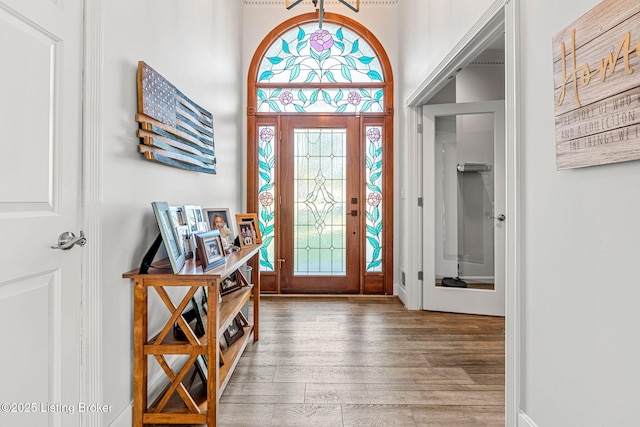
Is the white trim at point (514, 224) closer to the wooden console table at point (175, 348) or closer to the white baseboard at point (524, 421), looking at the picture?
the white baseboard at point (524, 421)

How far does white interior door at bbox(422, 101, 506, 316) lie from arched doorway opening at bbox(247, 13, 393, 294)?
2.13 feet

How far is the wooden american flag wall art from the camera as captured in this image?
1812 mm

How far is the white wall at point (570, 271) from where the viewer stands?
3.53 feet

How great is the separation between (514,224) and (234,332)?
1.90 m

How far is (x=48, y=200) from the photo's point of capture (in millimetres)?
1235

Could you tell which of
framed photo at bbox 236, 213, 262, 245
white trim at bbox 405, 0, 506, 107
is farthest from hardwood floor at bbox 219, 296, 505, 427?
white trim at bbox 405, 0, 506, 107

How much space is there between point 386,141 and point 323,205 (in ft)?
3.49

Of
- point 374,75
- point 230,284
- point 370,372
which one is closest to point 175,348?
point 230,284

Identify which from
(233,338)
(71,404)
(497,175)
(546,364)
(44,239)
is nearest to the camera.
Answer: (44,239)

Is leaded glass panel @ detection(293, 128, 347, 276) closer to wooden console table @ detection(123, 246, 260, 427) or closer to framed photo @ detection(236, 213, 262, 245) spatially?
framed photo @ detection(236, 213, 262, 245)

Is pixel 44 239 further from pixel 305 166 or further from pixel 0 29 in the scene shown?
pixel 305 166

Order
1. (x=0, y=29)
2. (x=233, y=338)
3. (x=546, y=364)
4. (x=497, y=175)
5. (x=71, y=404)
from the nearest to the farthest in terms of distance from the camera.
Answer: (x=0, y=29) → (x=71, y=404) → (x=546, y=364) → (x=233, y=338) → (x=497, y=175)

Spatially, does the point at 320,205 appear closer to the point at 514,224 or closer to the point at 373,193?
the point at 373,193

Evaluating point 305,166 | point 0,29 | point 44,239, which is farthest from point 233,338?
point 305,166
